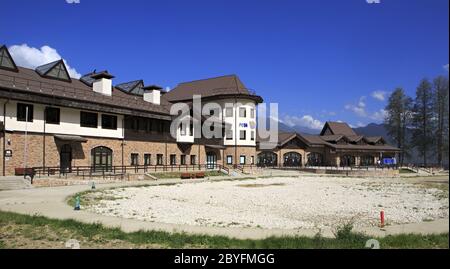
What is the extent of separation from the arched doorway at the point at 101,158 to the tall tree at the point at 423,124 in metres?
60.7

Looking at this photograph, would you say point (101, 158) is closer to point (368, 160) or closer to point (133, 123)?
point (133, 123)

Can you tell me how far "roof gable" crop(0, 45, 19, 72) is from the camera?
32906mm

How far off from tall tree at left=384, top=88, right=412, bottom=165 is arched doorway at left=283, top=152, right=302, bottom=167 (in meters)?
24.9

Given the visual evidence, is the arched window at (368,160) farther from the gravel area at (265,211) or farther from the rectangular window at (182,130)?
the gravel area at (265,211)

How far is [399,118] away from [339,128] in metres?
12.6

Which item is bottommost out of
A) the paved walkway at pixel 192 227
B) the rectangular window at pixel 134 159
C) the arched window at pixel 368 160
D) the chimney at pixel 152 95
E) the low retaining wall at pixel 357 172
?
the low retaining wall at pixel 357 172

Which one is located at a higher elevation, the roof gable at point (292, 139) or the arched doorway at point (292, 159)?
the roof gable at point (292, 139)

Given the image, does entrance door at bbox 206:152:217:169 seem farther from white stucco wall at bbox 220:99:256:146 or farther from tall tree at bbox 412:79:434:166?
tall tree at bbox 412:79:434:166

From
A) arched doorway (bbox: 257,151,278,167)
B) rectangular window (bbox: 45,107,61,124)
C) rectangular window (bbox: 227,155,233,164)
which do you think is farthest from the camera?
arched doorway (bbox: 257,151,278,167)

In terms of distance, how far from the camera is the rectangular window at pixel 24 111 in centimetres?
2938

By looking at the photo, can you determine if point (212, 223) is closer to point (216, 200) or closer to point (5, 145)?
point (216, 200)

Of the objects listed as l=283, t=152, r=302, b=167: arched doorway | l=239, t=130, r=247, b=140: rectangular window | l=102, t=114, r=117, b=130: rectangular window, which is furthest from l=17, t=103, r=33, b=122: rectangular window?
l=283, t=152, r=302, b=167: arched doorway

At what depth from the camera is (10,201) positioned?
695 inches

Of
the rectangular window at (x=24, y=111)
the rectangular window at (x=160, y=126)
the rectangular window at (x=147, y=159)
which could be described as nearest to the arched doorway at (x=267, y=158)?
the rectangular window at (x=160, y=126)
